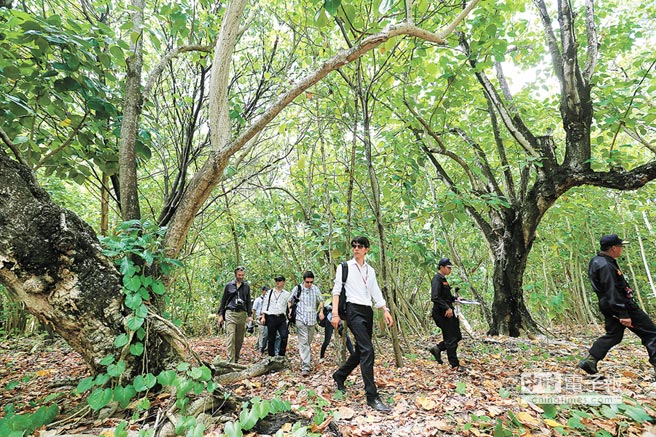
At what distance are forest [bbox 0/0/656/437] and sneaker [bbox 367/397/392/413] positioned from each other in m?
0.13

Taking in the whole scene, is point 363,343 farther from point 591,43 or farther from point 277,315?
point 591,43

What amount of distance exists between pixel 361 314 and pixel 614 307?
3.25 metres

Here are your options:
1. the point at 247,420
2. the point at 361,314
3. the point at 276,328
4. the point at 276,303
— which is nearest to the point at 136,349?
the point at 247,420

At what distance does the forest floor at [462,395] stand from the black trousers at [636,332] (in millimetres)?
394

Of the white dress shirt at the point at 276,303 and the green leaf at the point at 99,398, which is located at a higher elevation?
the white dress shirt at the point at 276,303

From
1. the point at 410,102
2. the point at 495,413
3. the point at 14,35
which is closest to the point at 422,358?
the point at 495,413

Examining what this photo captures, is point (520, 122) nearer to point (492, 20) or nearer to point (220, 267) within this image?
point (492, 20)

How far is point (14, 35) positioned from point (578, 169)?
8688mm

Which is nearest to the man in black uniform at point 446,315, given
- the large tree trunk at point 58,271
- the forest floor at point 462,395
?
the forest floor at point 462,395

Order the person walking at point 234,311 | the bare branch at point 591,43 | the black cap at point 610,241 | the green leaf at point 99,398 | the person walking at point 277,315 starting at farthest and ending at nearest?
1. the person walking at point 277,315
2. the person walking at point 234,311
3. the bare branch at point 591,43
4. the black cap at point 610,241
5. the green leaf at point 99,398

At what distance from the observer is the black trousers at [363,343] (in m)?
3.71

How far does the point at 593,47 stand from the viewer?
6.60 meters

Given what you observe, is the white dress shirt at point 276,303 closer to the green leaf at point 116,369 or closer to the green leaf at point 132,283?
the green leaf at point 132,283

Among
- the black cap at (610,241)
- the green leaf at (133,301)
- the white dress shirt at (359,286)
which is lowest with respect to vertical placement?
the green leaf at (133,301)
